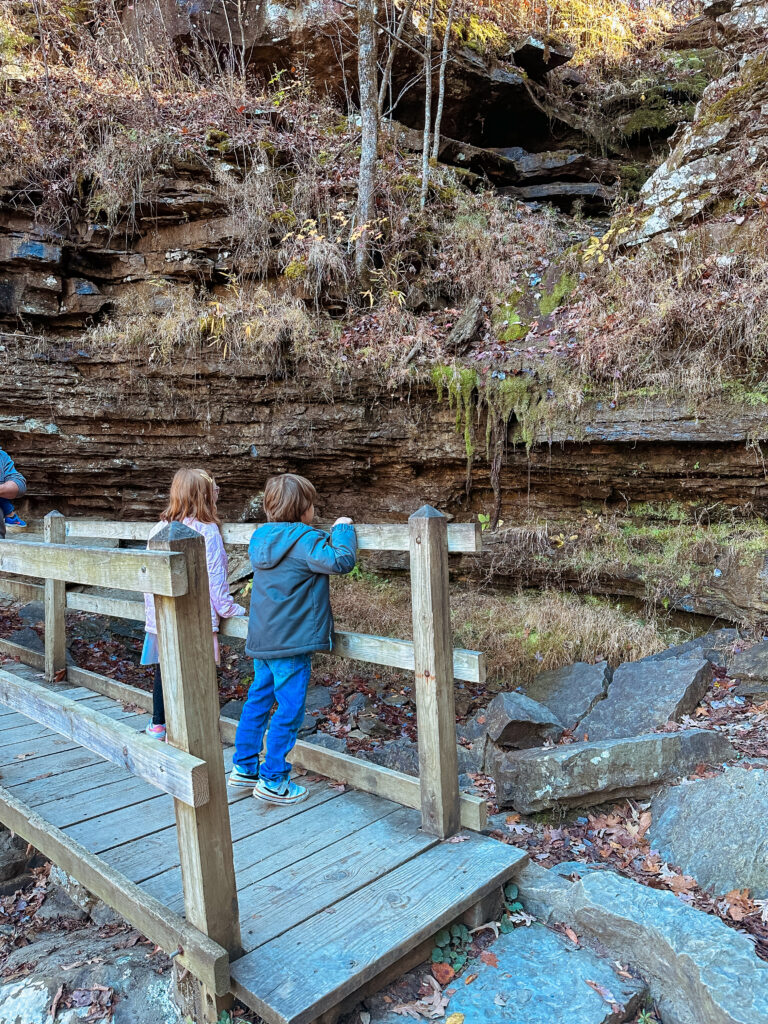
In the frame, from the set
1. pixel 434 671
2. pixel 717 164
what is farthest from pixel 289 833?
pixel 717 164

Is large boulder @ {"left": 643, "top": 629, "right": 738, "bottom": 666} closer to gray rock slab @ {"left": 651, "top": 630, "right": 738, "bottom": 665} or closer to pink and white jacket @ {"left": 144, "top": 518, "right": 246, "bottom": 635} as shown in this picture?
gray rock slab @ {"left": 651, "top": 630, "right": 738, "bottom": 665}

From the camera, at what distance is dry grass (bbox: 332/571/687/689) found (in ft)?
21.2

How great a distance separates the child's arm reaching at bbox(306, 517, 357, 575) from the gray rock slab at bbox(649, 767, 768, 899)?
2.43 m

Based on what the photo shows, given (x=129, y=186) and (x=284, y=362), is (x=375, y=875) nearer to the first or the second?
(x=284, y=362)

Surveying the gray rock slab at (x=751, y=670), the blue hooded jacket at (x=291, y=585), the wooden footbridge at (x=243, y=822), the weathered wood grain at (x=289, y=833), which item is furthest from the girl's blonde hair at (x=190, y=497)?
the gray rock slab at (x=751, y=670)

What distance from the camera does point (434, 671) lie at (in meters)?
3.29

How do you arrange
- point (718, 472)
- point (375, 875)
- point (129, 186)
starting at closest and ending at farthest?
point (375, 875)
point (718, 472)
point (129, 186)

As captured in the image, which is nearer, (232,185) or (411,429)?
(411,429)

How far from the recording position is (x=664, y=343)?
6.87m

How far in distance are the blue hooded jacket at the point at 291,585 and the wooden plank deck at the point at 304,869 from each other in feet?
3.24

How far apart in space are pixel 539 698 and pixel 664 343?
13.4 ft

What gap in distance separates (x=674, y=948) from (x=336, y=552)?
2.26 meters

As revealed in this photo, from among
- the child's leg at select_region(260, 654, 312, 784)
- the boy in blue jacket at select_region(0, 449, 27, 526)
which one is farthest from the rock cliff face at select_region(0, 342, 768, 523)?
Result: the child's leg at select_region(260, 654, 312, 784)

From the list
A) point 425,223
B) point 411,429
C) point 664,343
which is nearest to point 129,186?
point 425,223
